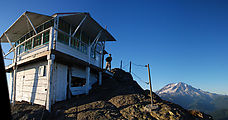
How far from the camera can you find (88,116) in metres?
5.74

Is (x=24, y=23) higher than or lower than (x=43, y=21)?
lower

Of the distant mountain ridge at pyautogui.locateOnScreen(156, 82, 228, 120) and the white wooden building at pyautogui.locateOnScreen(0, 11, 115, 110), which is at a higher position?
the white wooden building at pyautogui.locateOnScreen(0, 11, 115, 110)

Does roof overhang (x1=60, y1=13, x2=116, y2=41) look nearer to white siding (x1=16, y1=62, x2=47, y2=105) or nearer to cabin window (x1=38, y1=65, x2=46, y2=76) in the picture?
white siding (x1=16, y1=62, x2=47, y2=105)

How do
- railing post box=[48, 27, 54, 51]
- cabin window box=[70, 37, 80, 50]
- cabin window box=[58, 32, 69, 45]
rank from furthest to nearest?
cabin window box=[70, 37, 80, 50] < cabin window box=[58, 32, 69, 45] < railing post box=[48, 27, 54, 51]

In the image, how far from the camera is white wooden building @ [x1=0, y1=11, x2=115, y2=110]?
7980 millimetres

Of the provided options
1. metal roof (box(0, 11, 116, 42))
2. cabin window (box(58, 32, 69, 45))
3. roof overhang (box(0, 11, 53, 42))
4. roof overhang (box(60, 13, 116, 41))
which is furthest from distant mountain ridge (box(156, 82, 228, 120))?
roof overhang (box(0, 11, 53, 42))

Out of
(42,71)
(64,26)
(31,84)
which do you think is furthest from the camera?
(64,26)

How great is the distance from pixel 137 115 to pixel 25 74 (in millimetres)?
10332

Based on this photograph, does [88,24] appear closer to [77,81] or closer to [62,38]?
[62,38]

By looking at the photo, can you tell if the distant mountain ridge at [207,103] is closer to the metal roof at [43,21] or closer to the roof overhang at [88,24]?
the roof overhang at [88,24]

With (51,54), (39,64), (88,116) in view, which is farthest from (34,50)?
(88,116)

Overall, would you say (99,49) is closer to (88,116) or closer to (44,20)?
(44,20)

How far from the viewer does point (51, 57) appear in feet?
22.7

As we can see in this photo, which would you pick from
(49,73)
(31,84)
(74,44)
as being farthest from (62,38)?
(31,84)
